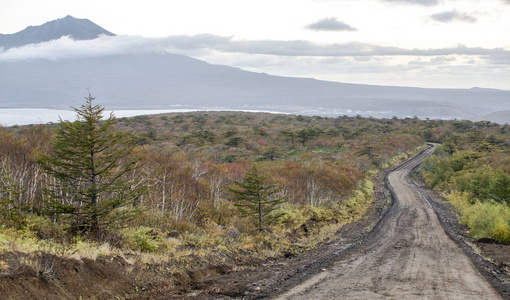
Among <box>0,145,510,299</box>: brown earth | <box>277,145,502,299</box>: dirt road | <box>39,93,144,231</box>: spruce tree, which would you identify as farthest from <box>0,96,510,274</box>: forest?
<box>277,145,502,299</box>: dirt road

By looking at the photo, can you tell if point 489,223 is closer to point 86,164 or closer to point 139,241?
point 139,241

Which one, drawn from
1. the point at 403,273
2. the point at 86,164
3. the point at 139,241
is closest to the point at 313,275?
the point at 403,273

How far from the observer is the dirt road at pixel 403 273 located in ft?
29.5

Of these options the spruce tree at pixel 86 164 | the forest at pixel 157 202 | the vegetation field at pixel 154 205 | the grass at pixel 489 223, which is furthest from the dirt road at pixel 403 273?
the spruce tree at pixel 86 164

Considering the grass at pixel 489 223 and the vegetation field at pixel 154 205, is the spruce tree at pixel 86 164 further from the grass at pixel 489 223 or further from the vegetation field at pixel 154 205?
the grass at pixel 489 223

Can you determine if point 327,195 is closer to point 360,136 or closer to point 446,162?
point 446,162

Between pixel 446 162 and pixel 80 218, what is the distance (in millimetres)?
43005

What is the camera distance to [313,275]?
10617mm

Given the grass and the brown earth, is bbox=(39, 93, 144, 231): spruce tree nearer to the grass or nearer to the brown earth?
the brown earth

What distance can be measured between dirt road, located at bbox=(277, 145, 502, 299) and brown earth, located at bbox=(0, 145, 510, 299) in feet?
0.09

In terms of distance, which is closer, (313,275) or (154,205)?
(313,275)

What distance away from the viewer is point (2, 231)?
8836 mm

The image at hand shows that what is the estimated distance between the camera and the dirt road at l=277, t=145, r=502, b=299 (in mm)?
8992

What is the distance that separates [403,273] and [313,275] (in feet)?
10.2
